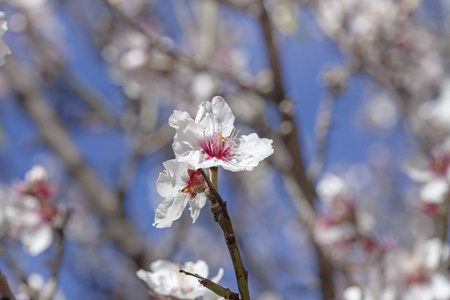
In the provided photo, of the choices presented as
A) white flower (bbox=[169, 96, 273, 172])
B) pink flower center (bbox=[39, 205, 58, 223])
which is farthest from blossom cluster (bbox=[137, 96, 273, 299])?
pink flower center (bbox=[39, 205, 58, 223])

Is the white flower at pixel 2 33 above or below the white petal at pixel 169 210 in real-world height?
above

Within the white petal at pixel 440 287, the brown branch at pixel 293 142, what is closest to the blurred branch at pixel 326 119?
the brown branch at pixel 293 142

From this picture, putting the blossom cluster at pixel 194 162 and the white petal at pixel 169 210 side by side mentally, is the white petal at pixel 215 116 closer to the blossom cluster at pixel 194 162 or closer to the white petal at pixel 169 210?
the blossom cluster at pixel 194 162

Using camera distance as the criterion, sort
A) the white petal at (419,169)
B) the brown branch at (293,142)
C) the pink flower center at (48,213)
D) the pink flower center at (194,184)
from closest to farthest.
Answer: the pink flower center at (194,184) → the pink flower center at (48,213) → the white petal at (419,169) → the brown branch at (293,142)

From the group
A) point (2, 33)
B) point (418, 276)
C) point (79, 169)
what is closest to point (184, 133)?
point (2, 33)

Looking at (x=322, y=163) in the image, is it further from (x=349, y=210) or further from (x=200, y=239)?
(x=200, y=239)

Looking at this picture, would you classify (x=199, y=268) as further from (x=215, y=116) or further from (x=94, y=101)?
(x=94, y=101)

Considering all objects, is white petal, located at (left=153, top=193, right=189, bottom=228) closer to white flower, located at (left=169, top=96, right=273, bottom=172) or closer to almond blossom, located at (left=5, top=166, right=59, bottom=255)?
white flower, located at (left=169, top=96, right=273, bottom=172)
